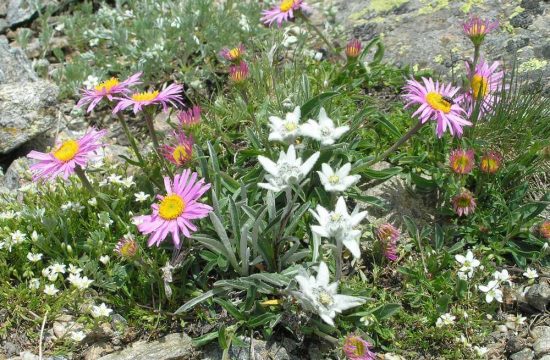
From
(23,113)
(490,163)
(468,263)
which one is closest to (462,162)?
(490,163)

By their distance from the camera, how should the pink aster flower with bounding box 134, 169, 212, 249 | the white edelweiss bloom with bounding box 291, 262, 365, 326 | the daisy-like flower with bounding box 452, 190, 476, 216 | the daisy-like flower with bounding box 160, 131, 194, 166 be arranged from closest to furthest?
the white edelweiss bloom with bounding box 291, 262, 365, 326, the pink aster flower with bounding box 134, 169, 212, 249, the daisy-like flower with bounding box 160, 131, 194, 166, the daisy-like flower with bounding box 452, 190, 476, 216

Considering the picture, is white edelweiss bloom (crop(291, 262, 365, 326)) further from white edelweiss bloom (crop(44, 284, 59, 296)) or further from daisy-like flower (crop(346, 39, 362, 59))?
daisy-like flower (crop(346, 39, 362, 59))

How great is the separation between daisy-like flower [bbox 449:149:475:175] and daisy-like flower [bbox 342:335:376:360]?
1211mm

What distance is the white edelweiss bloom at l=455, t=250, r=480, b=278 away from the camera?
324cm

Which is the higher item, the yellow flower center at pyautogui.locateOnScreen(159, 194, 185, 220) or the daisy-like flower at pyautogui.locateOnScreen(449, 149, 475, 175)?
the yellow flower center at pyautogui.locateOnScreen(159, 194, 185, 220)

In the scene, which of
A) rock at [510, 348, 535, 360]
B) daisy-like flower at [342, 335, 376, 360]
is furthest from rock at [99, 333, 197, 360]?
rock at [510, 348, 535, 360]

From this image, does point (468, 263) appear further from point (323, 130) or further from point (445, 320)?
point (323, 130)

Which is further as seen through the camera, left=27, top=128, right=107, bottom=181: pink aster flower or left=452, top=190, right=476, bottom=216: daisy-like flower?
left=452, top=190, right=476, bottom=216: daisy-like flower

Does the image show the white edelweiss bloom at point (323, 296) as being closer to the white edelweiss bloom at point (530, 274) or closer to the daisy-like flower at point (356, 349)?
Result: the daisy-like flower at point (356, 349)

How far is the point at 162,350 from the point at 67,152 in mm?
1221

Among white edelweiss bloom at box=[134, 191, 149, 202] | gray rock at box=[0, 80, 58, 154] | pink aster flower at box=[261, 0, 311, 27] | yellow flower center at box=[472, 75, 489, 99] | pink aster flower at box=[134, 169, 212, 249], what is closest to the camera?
pink aster flower at box=[134, 169, 212, 249]

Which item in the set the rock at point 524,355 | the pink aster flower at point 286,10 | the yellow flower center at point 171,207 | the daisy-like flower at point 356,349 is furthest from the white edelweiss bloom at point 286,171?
the pink aster flower at point 286,10

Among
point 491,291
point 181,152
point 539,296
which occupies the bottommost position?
point 539,296

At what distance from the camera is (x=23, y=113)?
4.55 meters
